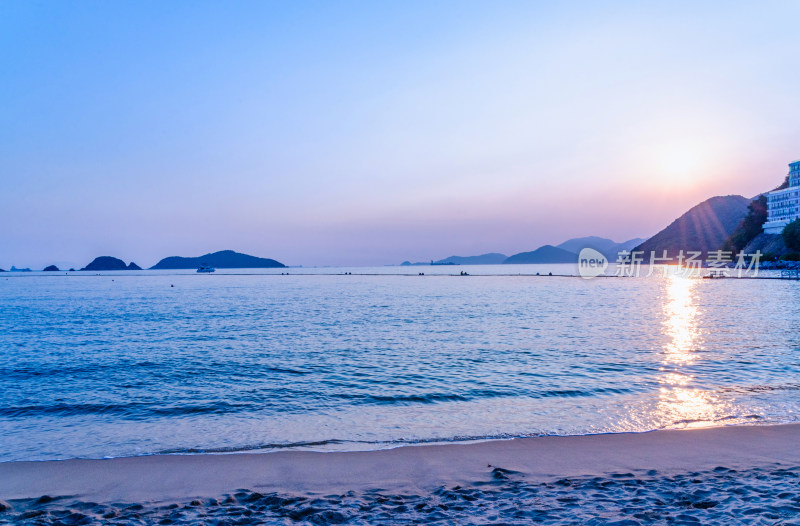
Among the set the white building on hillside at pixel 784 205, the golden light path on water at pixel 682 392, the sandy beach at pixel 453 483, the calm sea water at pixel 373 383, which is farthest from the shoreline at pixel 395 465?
the white building on hillside at pixel 784 205

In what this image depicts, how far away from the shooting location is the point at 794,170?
14700 cm

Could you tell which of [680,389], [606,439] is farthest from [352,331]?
[606,439]

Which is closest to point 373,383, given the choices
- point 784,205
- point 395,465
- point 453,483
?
point 395,465

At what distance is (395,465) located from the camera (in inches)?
344

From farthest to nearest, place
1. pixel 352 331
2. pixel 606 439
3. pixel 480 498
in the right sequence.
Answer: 1. pixel 352 331
2. pixel 606 439
3. pixel 480 498

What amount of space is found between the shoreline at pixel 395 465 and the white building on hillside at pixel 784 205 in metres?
163

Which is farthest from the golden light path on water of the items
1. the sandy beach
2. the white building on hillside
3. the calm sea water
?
the white building on hillside

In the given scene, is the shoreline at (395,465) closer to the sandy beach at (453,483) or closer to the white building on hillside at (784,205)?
the sandy beach at (453,483)

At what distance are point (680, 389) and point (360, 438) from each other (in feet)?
34.1

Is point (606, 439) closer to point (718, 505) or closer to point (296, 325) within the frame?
point (718, 505)

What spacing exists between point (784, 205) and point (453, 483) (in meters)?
178

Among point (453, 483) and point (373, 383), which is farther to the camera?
point (373, 383)

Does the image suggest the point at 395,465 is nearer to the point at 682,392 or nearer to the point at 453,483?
the point at 453,483

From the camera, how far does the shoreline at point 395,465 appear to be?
787 cm
